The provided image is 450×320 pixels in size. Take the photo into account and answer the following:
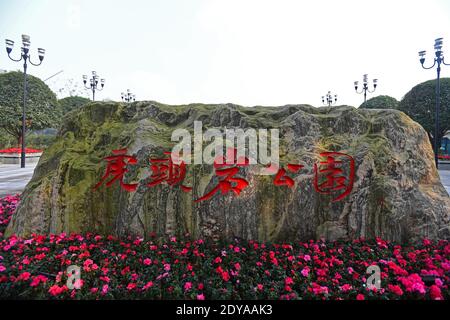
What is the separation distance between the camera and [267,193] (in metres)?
3.20

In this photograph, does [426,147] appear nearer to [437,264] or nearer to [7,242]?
[437,264]

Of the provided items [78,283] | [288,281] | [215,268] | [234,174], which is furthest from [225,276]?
[78,283]

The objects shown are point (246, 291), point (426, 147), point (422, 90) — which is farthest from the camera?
point (422, 90)

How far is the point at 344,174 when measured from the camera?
3.33 meters

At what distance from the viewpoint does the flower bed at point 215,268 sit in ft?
7.33

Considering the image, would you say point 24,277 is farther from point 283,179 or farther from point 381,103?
point 381,103

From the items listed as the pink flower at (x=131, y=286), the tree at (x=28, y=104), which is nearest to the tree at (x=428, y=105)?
the pink flower at (x=131, y=286)

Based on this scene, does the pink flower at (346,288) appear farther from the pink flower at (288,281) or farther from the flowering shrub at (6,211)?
the flowering shrub at (6,211)

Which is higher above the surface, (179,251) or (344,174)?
(344,174)

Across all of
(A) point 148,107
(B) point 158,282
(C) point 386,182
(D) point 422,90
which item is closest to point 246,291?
(B) point 158,282

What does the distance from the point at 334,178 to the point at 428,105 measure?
47.3ft

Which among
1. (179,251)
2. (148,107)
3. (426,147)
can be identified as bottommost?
(179,251)

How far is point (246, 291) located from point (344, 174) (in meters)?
1.97

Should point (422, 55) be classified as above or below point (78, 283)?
above
